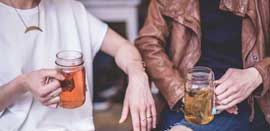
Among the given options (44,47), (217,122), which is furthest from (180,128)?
(44,47)

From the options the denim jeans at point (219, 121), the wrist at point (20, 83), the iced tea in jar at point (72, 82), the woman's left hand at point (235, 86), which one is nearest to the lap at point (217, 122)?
the denim jeans at point (219, 121)

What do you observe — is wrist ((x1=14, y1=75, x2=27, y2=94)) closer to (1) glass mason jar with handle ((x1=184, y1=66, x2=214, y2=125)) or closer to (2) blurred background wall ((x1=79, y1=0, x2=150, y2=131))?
(1) glass mason jar with handle ((x1=184, y1=66, x2=214, y2=125))

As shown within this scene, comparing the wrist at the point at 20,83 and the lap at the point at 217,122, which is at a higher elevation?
the wrist at the point at 20,83

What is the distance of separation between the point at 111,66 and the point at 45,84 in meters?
1.66

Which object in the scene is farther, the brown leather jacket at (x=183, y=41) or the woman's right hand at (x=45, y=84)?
the brown leather jacket at (x=183, y=41)

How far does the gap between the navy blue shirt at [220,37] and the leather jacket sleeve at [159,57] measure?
13 cm

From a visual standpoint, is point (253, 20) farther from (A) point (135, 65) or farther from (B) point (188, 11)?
(A) point (135, 65)

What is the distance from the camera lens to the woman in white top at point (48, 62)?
1.55 m

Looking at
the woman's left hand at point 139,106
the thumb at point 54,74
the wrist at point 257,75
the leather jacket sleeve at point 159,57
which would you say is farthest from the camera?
the leather jacket sleeve at point 159,57

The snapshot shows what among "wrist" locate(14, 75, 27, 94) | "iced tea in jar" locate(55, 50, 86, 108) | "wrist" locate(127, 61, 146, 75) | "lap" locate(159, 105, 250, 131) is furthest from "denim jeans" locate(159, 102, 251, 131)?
"wrist" locate(14, 75, 27, 94)

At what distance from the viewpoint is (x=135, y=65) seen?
5.64 ft

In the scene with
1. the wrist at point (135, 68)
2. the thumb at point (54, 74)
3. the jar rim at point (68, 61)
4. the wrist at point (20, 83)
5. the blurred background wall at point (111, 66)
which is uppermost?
the jar rim at point (68, 61)

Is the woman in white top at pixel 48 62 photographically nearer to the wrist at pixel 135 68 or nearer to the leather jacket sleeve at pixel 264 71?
the wrist at pixel 135 68

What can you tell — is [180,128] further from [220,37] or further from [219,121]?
[220,37]
